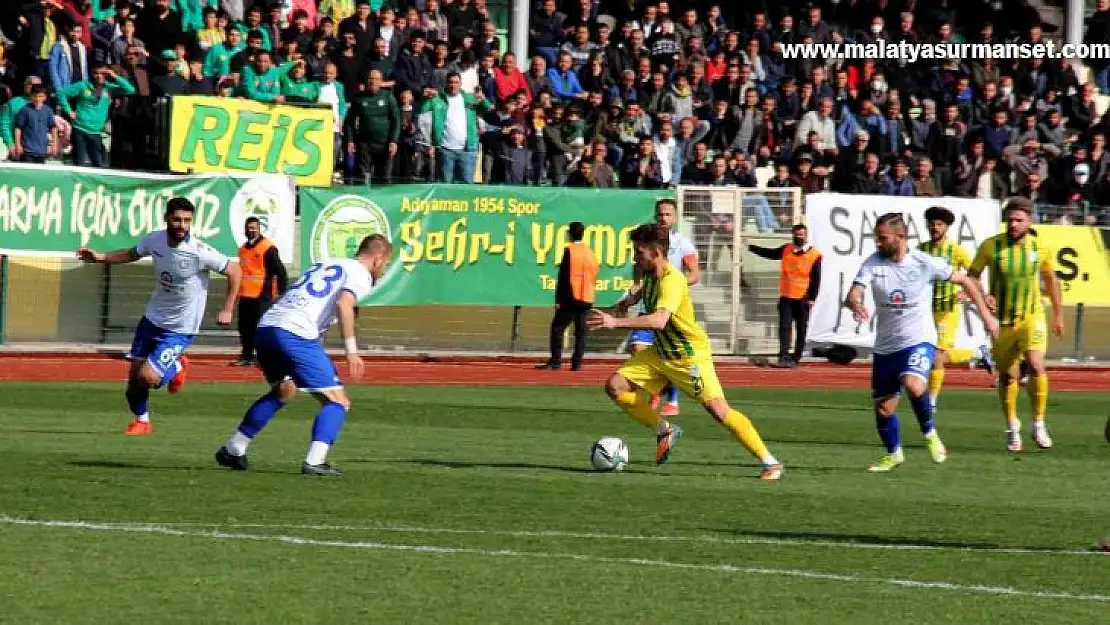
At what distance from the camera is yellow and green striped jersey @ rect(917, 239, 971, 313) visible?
59.4ft

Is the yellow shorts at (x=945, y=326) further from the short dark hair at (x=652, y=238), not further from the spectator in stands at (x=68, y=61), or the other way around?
the spectator in stands at (x=68, y=61)

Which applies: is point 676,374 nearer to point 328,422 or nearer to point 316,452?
point 328,422

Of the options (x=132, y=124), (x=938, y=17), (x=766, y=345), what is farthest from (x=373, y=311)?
(x=938, y=17)

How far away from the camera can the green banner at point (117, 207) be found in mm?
25234

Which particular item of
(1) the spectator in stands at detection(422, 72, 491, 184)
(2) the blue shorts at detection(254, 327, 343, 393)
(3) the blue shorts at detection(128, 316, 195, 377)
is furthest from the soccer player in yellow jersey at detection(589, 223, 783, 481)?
(1) the spectator in stands at detection(422, 72, 491, 184)

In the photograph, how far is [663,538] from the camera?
10867 mm

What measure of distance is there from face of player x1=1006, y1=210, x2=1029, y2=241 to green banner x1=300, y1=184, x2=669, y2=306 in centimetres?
1163

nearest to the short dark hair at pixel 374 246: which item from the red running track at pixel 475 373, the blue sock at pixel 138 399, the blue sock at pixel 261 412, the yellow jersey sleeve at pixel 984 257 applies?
the blue sock at pixel 261 412

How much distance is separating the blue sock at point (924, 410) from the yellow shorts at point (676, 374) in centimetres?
211

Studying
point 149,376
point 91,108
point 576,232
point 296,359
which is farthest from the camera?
point 576,232

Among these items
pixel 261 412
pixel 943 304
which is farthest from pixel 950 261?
pixel 261 412

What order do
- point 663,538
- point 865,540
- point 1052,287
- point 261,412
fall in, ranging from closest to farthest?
point 663,538 → point 865,540 → point 261,412 → point 1052,287

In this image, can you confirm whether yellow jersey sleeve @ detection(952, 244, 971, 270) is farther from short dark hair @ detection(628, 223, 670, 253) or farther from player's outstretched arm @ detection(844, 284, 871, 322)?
short dark hair @ detection(628, 223, 670, 253)

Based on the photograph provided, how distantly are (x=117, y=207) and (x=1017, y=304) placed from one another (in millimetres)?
13031
